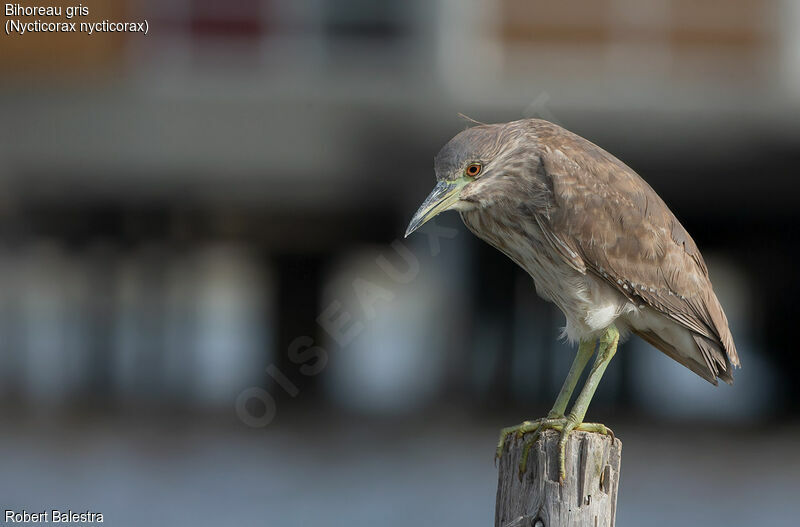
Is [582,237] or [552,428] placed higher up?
[582,237]

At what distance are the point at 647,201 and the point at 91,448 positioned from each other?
24.8 feet

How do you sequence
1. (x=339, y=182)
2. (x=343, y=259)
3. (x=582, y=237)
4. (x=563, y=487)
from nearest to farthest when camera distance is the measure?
(x=563, y=487), (x=582, y=237), (x=339, y=182), (x=343, y=259)

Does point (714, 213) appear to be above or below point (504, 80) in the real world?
below

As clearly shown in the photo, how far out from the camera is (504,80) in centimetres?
938

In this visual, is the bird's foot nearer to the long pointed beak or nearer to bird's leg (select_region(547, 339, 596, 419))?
bird's leg (select_region(547, 339, 596, 419))

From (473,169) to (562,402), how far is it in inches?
31.1

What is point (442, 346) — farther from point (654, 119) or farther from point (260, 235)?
point (654, 119)

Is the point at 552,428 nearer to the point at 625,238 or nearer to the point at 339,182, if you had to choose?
the point at 625,238

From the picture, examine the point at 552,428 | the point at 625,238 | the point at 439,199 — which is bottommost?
the point at 552,428

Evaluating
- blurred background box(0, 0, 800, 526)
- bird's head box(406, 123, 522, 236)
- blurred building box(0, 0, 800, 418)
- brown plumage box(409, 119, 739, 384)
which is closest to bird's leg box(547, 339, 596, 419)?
brown plumage box(409, 119, 739, 384)

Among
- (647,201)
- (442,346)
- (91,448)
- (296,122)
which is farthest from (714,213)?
(647,201)

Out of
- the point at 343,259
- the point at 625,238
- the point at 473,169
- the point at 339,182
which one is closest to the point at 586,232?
the point at 625,238

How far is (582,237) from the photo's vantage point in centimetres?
327

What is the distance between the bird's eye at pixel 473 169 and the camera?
314cm
